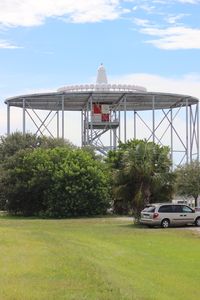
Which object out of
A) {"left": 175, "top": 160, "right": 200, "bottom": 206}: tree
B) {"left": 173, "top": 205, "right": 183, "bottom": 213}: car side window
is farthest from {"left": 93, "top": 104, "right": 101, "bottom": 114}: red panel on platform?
{"left": 173, "top": 205, "right": 183, "bottom": 213}: car side window

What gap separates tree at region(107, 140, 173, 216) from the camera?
4322 cm

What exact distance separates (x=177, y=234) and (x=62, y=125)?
40.4 m

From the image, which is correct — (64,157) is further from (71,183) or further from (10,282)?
(10,282)

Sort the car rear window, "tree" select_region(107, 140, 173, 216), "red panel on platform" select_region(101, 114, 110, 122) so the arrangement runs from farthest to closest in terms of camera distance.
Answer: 1. "red panel on platform" select_region(101, 114, 110, 122)
2. "tree" select_region(107, 140, 173, 216)
3. the car rear window

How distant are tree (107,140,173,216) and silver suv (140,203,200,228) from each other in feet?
9.19

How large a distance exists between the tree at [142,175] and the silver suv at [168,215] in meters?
2.80

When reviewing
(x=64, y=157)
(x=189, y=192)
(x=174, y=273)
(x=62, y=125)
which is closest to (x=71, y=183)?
(x=64, y=157)

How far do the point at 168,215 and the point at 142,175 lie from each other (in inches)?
162

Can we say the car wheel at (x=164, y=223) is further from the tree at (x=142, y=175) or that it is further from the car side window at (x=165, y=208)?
the tree at (x=142, y=175)

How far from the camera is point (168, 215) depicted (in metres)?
40.2

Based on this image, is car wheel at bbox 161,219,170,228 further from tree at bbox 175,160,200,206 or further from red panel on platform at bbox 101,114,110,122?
red panel on platform at bbox 101,114,110,122

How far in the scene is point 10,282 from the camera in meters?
12.5

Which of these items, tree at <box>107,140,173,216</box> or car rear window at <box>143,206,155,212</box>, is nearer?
car rear window at <box>143,206,155,212</box>

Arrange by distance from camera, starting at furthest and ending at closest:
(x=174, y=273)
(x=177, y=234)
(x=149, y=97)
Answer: (x=149, y=97), (x=177, y=234), (x=174, y=273)
